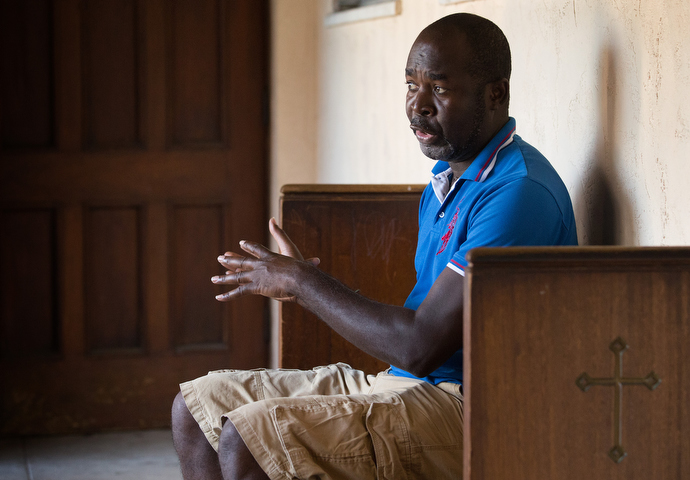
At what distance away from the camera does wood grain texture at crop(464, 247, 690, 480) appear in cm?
104

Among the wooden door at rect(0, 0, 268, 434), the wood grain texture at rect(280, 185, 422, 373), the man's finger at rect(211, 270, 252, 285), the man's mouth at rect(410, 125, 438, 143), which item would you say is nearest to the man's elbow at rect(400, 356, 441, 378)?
the man's finger at rect(211, 270, 252, 285)

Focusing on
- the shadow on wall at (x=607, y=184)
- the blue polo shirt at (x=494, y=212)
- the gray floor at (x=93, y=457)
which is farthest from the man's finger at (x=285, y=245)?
the gray floor at (x=93, y=457)

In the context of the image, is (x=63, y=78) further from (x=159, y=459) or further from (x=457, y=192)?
(x=457, y=192)

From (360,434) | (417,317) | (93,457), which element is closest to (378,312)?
(417,317)

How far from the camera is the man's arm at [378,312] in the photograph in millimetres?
1299

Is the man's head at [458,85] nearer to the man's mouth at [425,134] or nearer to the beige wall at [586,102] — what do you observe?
the man's mouth at [425,134]

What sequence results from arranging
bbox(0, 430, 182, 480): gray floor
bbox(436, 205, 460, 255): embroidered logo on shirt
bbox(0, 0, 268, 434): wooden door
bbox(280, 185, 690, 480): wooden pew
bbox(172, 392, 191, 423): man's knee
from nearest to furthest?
bbox(280, 185, 690, 480): wooden pew → bbox(436, 205, 460, 255): embroidered logo on shirt → bbox(172, 392, 191, 423): man's knee → bbox(0, 430, 182, 480): gray floor → bbox(0, 0, 268, 434): wooden door

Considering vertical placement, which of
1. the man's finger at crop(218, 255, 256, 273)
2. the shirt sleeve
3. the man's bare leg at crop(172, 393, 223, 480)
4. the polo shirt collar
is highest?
the polo shirt collar

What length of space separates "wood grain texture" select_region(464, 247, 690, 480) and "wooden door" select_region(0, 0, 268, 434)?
7.61ft

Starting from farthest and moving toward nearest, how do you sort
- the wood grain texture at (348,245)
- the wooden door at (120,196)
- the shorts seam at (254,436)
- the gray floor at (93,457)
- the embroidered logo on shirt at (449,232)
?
1. the wooden door at (120,196)
2. the gray floor at (93,457)
3. the wood grain texture at (348,245)
4. the embroidered logo on shirt at (449,232)
5. the shorts seam at (254,436)

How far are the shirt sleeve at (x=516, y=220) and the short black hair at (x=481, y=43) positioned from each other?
0.92 ft

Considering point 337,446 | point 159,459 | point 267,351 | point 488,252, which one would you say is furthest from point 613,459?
point 267,351

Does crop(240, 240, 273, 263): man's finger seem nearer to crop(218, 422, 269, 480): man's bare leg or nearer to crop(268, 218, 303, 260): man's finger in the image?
crop(268, 218, 303, 260): man's finger

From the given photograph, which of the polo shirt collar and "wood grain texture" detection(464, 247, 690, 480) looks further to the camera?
the polo shirt collar
